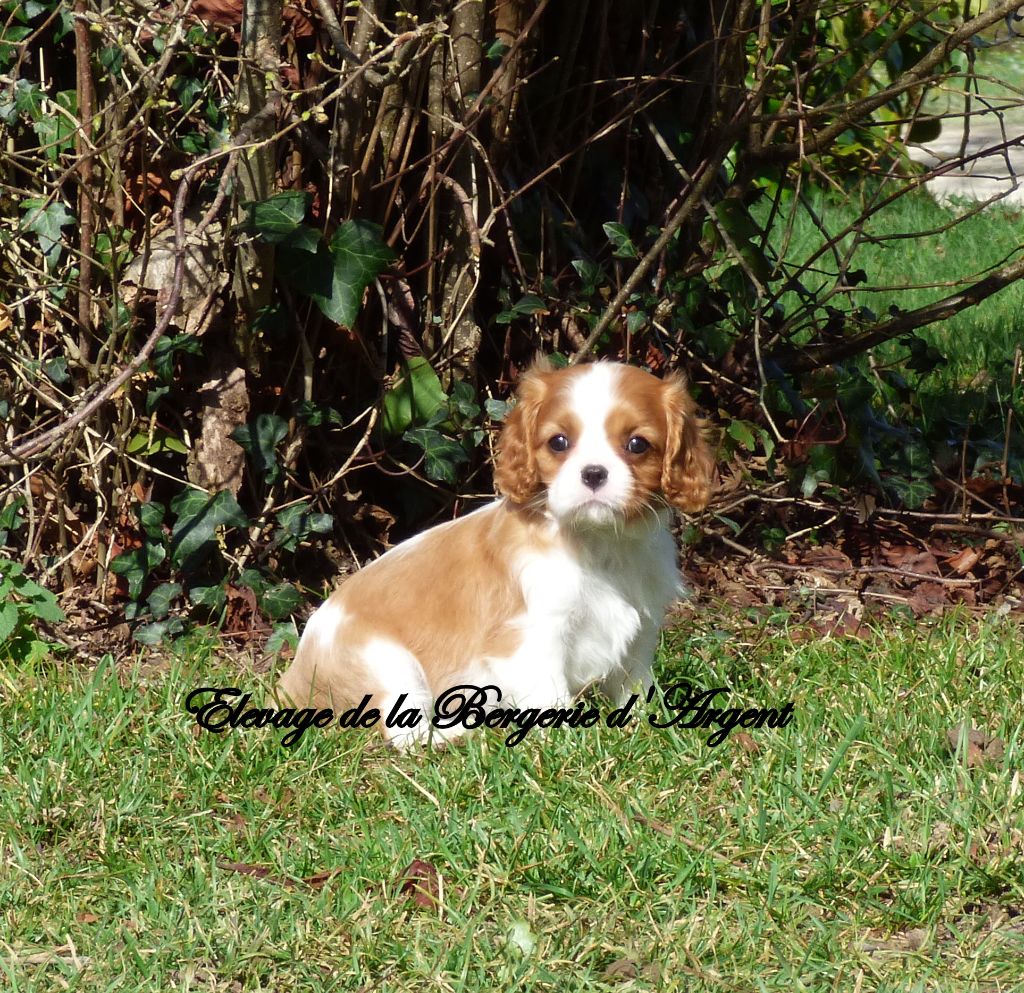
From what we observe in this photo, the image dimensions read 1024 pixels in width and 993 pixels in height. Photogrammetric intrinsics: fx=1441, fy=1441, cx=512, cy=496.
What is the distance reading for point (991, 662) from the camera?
4.48 m

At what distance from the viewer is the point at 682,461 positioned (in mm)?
4102

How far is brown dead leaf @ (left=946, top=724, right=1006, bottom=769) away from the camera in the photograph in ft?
12.4

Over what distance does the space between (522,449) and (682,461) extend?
457mm

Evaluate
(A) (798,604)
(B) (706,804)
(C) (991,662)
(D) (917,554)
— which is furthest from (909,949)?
(D) (917,554)

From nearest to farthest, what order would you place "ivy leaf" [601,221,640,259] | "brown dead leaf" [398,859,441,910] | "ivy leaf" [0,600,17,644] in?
"brown dead leaf" [398,859,441,910] < "ivy leaf" [0,600,17,644] < "ivy leaf" [601,221,640,259]

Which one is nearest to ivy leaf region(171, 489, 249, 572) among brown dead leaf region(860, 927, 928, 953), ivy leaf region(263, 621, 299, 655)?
ivy leaf region(263, 621, 299, 655)

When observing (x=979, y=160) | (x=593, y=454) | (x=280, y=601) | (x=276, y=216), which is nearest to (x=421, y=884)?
(x=593, y=454)

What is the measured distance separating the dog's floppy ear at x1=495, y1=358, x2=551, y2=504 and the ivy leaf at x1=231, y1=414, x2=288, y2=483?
3.75 ft

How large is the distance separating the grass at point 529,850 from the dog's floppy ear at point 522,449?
722 millimetres

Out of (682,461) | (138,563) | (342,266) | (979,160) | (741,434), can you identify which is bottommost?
(979,160)

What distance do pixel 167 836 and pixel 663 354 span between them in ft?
9.14

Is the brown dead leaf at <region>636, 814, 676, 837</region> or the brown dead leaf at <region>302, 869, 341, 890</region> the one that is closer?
the brown dead leaf at <region>302, 869, 341, 890</region>

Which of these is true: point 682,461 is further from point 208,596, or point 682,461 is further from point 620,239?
point 208,596

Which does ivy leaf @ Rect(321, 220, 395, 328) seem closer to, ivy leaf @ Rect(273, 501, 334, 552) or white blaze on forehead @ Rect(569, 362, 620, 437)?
ivy leaf @ Rect(273, 501, 334, 552)
